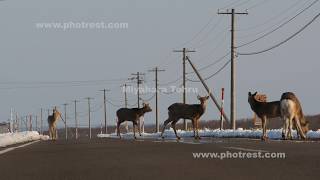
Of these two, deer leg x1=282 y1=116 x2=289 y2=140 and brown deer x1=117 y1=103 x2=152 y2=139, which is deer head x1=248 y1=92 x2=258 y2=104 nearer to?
deer leg x1=282 y1=116 x2=289 y2=140

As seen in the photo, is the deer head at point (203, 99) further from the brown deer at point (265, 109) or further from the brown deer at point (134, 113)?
the brown deer at point (134, 113)

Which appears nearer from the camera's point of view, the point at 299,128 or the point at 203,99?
the point at 299,128

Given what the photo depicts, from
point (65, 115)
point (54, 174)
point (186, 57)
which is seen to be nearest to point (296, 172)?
point (54, 174)

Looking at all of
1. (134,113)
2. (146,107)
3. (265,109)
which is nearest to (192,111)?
(265,109)

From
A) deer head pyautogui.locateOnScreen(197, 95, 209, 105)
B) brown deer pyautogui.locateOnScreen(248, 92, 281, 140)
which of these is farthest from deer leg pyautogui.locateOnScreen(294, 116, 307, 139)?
deer head pyautogui.locateOnScreen(197, 95, 209, 105)

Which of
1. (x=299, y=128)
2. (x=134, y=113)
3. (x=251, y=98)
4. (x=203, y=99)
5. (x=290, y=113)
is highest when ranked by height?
(x=251, y=98)

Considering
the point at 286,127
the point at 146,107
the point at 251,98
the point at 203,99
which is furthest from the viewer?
the point at 146,107

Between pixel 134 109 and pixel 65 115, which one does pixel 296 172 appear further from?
pixel 65 115

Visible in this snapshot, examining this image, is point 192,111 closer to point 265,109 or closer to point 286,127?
point 265,109

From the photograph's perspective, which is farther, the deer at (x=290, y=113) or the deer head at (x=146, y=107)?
the deer head at (x=146, y=107)

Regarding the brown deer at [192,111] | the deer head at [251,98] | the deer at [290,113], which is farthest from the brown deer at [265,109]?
the brown deer at [192,111]

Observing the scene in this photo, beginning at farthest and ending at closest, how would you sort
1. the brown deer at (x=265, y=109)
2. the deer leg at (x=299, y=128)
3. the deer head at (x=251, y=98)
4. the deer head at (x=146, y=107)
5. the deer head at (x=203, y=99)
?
the deer head at (x=146, y=107) < the deer head at (x=203, y=99) < the deer head at (x=251, y=98) < the brown deer at (x=265, y=109) < the deer leg at (x=299, y=128)

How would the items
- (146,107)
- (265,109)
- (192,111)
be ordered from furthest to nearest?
(146,107) < (192,111) < (265,109)

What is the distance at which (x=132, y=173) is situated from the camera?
10508mm
